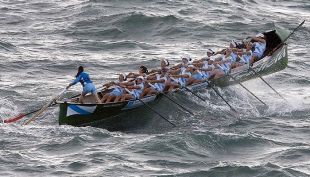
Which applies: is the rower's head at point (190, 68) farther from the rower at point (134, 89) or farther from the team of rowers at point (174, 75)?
the rower at point (134, 89)

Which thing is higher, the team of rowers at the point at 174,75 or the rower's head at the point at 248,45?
the rower's head at the point at 248,45

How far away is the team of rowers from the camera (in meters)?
25.1

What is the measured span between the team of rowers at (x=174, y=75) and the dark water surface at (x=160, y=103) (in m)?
0.70

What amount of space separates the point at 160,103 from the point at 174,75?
1117 millimetres

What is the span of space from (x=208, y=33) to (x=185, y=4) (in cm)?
579

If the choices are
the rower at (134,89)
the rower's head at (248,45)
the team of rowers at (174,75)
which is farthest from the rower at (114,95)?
the rower's head at (248,45)

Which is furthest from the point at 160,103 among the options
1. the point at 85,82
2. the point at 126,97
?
the point at 85,82

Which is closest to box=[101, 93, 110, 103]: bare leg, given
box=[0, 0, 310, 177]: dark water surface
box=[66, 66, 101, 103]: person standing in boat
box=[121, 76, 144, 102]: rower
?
box=[66, 66, 101, 103]: person standing in boat

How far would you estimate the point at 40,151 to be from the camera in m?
22.2

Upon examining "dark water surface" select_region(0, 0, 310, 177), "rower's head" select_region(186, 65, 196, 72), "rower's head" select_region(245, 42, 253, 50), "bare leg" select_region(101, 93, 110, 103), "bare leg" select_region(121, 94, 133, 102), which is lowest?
"dark water surface" select_region(0, 0, 310, 177)

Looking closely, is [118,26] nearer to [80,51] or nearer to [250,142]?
[80,51]

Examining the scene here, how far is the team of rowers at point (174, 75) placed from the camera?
25.1 metres

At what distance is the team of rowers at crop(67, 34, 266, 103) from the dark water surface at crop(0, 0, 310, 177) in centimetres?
70

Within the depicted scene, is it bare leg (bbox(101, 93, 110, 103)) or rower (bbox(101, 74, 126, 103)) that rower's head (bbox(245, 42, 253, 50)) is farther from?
bare leg (bbox(101, 93, 110, 103))
